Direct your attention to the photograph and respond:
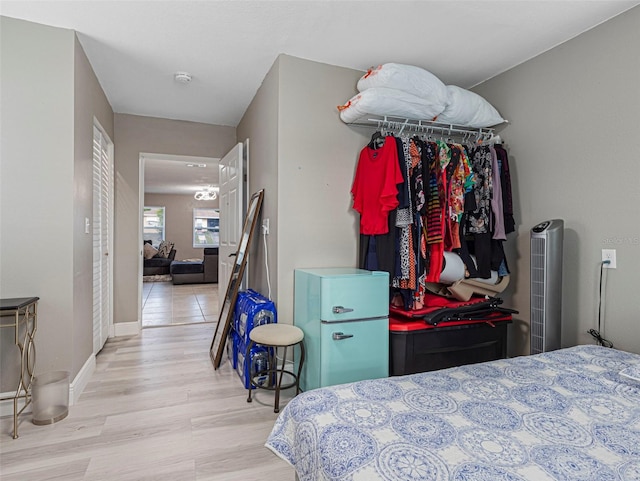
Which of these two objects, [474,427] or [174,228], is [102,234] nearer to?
[474,427]

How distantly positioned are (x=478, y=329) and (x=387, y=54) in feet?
7.02

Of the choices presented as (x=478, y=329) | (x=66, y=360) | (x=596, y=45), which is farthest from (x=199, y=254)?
(x=596, y=45)

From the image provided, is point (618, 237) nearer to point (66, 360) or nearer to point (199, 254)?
point (66, 360)

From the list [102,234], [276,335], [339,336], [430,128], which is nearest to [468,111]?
[430,128]

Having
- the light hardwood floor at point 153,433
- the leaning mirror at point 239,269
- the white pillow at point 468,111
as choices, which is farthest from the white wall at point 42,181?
the white pillow at point 468,111

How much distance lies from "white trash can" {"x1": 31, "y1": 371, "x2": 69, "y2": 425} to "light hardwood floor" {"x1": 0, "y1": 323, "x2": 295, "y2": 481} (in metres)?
0.06

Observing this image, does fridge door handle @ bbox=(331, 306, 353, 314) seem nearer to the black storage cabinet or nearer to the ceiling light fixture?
the black storage cabinet

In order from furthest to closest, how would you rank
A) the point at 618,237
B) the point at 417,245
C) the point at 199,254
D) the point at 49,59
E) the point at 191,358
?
the point at 199,254 → the point at 191,358 → the point at 417,245 → the point at 49,59 → the point at 618,237

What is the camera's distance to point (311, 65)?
2842 millimetres

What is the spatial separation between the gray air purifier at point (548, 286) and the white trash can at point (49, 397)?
3.00 meters

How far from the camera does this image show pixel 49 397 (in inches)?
87.8

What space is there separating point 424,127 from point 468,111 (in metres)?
0.34

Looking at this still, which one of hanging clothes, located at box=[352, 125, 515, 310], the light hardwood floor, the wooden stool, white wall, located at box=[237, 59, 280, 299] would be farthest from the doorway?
hanging clothes, located at box=[352, 125, 515, 310]

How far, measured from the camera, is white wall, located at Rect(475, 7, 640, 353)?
2137 millimetres
